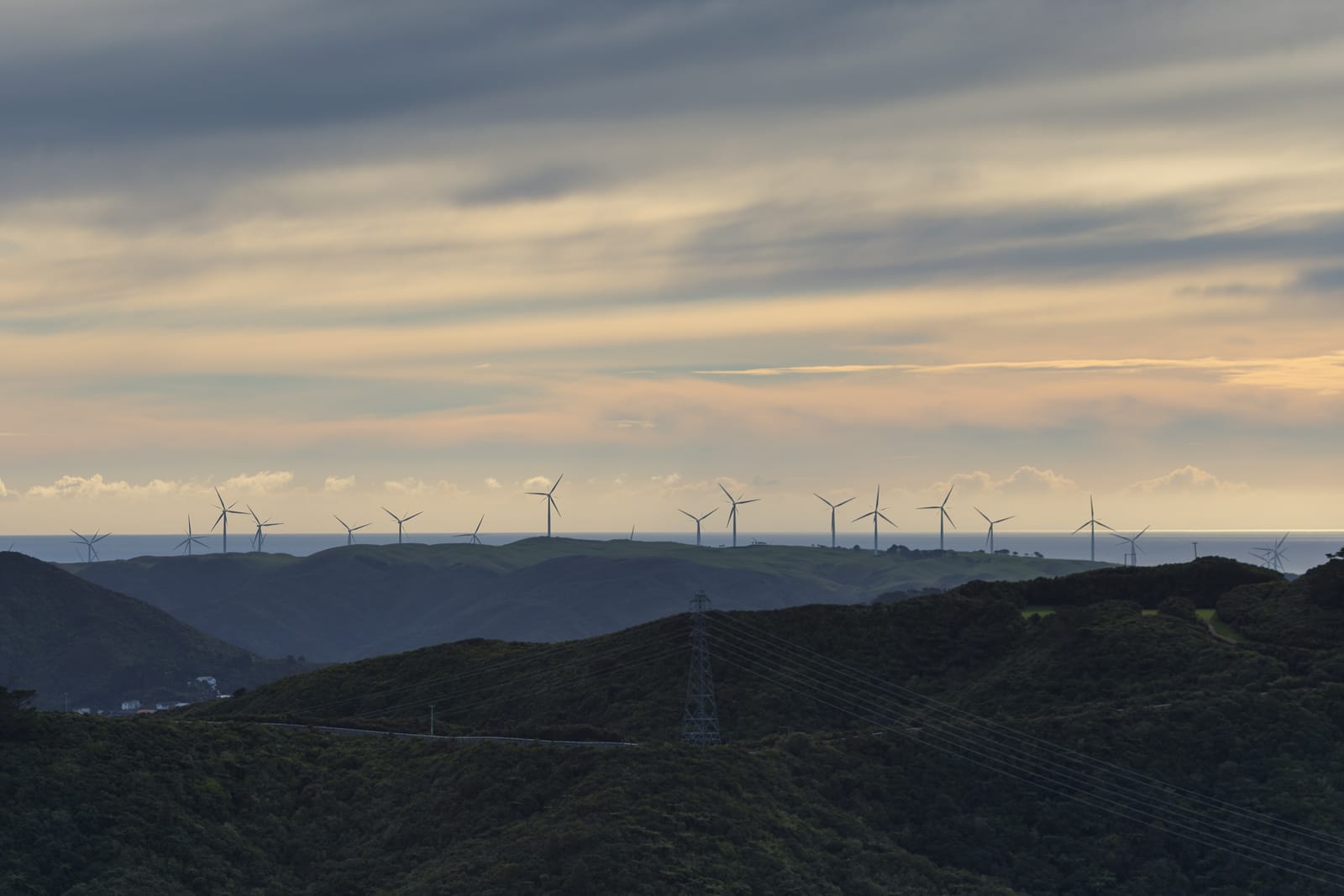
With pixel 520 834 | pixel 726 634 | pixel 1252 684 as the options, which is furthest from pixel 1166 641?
pixel 520 834

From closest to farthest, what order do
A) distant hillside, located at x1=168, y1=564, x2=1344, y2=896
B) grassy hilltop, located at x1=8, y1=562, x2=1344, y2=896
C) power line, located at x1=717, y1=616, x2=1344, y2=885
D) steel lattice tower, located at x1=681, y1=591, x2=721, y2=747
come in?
1. grassy hilltop, located at x1=8, y1=562, x2=1344, y2=896
2. distant hillside, located at x1=168, y1=564, x2=1344, y2=896
3. power line, located at x1=717, y1=616, x2=1344, y2=885
4. steel lattice tower, located at x1=681, y1=591, x2=721, y2=747

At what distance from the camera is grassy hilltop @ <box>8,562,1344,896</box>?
196 ft

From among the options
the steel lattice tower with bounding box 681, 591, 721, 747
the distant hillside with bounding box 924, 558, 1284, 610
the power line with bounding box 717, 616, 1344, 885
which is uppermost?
the distant hillside with bounding box 924, 558, 1284, 610

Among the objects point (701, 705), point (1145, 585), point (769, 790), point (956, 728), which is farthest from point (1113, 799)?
point (1145, 585)

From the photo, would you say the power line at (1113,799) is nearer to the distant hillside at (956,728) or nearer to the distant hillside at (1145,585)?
the distant hillside at (956,728)

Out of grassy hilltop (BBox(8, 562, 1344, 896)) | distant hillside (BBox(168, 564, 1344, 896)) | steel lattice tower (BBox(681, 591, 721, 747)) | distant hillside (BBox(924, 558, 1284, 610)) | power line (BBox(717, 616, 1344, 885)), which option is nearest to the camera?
grassy hilltop (BBox(8, 562, 1344, 896))

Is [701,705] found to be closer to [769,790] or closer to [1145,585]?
[769,790]

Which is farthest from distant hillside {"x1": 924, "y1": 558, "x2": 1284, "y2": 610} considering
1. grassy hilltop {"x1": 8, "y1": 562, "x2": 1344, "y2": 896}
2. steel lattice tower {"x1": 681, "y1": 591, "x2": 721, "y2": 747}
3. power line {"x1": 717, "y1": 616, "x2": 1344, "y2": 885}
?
steel lattice tower {"x1": 681, "y1": 591, "x2": 721, "y2": 747}

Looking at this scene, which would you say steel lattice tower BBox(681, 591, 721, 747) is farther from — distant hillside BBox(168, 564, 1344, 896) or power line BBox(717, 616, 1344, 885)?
power line BBox(717, 616, 1344, 885)

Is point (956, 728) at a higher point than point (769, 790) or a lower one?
higher

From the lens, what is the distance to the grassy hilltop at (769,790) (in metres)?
59.7

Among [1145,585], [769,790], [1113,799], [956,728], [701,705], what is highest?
[1145,585]

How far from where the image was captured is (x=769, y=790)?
68.4 m

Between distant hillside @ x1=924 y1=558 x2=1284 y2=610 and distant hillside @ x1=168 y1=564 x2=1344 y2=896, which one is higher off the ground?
distant hillside @ x1=924 y1=558 x2=1284 y2=610
